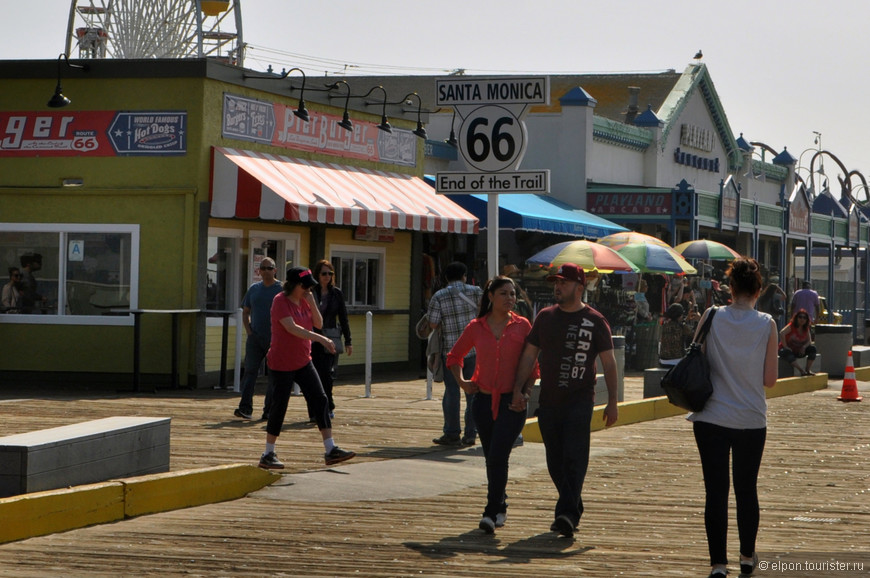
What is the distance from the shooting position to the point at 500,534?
863 centimetres

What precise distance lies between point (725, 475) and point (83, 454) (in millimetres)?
4342

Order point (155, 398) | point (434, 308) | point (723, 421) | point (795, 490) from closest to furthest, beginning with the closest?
point (723, 421), point (795, 490), point (434, 308), point (155, 398)

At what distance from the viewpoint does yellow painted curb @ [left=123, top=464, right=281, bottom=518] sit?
9.20m

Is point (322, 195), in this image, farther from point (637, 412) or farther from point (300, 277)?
point (300, 277)

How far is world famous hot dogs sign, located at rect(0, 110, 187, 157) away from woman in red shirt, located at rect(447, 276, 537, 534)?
10722mm

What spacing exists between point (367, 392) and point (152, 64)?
5514 mm

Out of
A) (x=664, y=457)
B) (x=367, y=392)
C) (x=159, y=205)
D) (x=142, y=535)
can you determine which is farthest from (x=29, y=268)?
(x=142, y=535)

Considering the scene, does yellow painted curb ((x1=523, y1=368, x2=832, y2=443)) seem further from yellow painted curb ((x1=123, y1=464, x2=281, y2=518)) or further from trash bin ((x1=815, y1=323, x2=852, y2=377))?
trash bin ((x1=815, y1=323, x2=852, y2=377))

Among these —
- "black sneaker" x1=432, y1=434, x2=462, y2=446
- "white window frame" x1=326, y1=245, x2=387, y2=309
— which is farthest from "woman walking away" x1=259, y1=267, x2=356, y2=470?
"white window frame" x1=326, y1=245, x2=387, y2=309

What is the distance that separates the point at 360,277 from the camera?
23.2 meters

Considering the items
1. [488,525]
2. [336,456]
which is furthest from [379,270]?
[488,525]

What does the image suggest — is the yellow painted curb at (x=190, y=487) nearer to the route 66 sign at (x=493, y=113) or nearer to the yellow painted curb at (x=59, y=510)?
the yellow painted curb at (x=59, y=510)

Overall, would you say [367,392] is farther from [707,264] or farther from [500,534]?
[707,264]

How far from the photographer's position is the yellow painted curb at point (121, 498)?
324 inches
